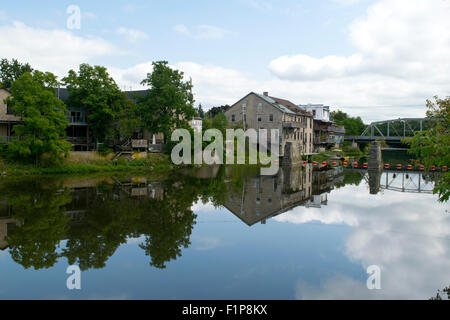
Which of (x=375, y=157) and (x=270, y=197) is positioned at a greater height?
(x=375, y=157)

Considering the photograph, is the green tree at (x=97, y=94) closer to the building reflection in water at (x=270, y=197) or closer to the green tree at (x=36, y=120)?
the green tree at (x=36, y=120)

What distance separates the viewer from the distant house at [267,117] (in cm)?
5889

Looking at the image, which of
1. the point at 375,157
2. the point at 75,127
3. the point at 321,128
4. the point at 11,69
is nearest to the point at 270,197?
the point at 75,127

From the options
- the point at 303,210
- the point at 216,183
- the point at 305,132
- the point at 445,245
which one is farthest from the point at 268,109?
the point at 445,245

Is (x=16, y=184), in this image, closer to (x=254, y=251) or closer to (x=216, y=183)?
(x=216, y=183)

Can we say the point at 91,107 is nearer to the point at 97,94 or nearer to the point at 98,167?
the point at 97,94

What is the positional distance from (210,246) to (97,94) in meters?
31.4

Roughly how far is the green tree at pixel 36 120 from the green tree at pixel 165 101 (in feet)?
35.6

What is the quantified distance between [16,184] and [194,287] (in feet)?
71.1

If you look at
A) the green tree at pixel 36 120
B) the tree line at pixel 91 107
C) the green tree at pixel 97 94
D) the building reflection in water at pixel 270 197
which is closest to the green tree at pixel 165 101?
the tree line at pixel 91 107

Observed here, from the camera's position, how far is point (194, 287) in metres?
8.85

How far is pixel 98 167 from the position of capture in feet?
114

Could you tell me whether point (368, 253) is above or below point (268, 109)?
below

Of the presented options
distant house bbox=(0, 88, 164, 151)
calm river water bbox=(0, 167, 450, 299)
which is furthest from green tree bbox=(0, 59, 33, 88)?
calm river water bbox=(0, 167, 450, 299)
